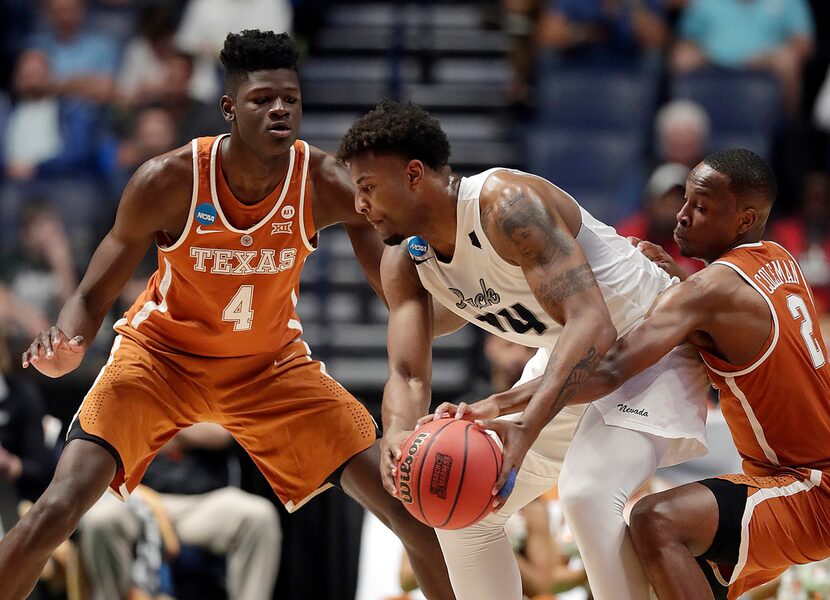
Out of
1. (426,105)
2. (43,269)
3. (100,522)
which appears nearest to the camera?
(100,522)

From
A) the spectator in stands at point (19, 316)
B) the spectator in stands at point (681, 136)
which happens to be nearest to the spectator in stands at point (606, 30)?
the spectator in stands at point (681, 136)

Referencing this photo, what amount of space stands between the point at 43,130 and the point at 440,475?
19.9 ft

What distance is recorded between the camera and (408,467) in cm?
371

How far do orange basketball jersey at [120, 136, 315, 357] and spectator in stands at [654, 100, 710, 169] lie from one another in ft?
12.7

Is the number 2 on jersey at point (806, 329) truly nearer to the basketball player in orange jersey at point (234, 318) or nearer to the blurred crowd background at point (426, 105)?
the basketball player in orange jersey at point (234, 318)

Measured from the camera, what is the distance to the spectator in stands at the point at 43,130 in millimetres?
8602

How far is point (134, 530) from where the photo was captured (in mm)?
6211

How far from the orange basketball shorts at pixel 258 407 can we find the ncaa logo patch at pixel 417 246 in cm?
79

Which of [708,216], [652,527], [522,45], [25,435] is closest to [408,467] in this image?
[652,527]

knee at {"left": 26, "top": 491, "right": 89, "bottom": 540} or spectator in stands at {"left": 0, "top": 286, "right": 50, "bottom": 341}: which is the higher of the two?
knee at {"left": 26, "top": 491, "right": 89, "bottom": 540}

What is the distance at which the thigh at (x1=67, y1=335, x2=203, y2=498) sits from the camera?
4.42m

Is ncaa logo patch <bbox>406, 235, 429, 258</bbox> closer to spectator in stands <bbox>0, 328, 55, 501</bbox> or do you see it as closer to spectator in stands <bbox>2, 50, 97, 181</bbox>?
spectator in stands <bbox>0, 328, 55, 501</bbox>

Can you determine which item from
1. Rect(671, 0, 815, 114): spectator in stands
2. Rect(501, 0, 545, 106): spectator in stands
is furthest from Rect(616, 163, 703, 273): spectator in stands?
Rect(501, 0, 545, 106): spectator in stands

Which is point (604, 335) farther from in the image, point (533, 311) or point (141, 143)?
point (141, 143)
